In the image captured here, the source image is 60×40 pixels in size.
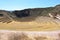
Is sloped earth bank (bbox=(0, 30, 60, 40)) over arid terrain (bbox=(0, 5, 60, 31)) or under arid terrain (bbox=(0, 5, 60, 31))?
over

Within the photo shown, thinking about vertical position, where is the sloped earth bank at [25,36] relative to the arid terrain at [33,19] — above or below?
above

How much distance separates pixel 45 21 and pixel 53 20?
67.7 inches

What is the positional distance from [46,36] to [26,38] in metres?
2.26

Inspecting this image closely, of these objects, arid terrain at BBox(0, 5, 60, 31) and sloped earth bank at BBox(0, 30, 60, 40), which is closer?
sloped earth bank at BBox(0, 30, 60, 40)

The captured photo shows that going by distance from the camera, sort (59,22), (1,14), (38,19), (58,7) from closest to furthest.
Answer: (59,22) < (38,19) < (1,14) < (58,7)

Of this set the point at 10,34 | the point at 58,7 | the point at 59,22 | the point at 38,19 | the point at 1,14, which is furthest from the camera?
the point at 58,7

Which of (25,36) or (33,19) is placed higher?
(25,36)

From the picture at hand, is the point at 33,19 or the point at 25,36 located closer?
the point at 25,36

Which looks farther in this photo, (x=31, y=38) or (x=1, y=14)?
(x=1, y=14)

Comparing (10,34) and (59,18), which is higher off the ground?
(10,34)

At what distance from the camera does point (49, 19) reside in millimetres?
39031

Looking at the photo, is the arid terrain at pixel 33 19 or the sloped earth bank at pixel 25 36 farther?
the arid terrain at pixel 33 19

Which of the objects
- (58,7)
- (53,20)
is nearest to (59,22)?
(53,20)

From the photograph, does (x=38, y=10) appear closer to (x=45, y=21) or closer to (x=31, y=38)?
(x=45, y=21)
